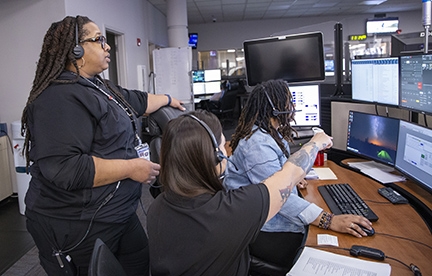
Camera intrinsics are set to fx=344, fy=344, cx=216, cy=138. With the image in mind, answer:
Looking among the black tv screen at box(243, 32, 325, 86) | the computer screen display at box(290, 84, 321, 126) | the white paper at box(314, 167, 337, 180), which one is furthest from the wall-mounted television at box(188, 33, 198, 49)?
the white paper at box(314, 167, 337, 180)

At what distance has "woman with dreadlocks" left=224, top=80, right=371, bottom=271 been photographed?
4.69ft

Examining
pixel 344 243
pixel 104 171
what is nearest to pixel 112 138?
pixel 104 171

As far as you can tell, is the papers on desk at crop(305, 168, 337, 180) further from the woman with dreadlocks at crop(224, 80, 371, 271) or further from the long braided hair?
the long braided hair

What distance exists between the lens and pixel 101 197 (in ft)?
4.21

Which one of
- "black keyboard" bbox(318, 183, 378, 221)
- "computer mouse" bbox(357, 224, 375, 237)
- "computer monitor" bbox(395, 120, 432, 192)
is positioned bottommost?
"computer mouse" bbox(357, 224, 375, 237)

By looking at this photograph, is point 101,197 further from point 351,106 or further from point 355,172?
point 351,106

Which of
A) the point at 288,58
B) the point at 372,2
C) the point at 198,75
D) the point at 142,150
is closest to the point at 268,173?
the point at 142,150

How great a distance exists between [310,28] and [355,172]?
2.42 metres

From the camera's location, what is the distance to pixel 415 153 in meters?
1.64

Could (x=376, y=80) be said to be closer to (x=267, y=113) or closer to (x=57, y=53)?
(x=267, y=113)

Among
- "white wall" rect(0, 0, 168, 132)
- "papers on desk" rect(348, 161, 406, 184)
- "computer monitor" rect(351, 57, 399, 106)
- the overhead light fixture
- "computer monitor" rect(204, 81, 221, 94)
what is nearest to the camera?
"papers on desk" rect(348, 161, 406, 184)

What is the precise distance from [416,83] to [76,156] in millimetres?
1640

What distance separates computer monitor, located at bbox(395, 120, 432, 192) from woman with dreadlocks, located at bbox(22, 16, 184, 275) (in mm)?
1193

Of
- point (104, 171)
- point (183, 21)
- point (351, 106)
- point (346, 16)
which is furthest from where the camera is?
point (346, 16)
